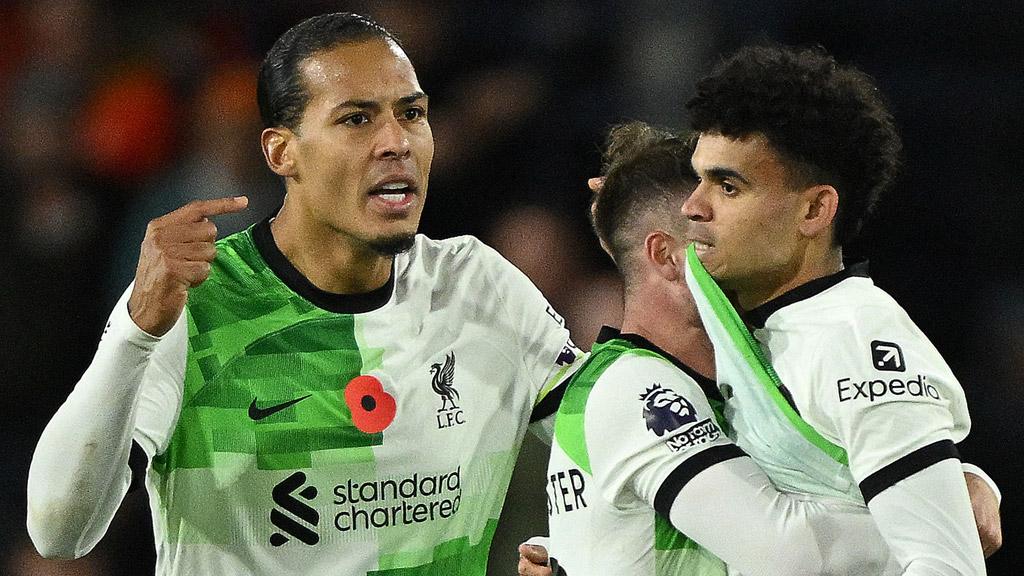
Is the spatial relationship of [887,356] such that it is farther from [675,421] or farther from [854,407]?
[675,421]

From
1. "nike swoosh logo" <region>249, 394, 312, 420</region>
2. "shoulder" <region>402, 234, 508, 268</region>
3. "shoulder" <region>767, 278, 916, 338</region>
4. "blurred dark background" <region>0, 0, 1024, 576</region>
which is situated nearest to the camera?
"shoulder" <region>767, 278, 916, 338</region>

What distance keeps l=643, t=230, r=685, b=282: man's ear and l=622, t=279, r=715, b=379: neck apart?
0.04 metres

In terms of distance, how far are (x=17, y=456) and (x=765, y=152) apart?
9.99ft

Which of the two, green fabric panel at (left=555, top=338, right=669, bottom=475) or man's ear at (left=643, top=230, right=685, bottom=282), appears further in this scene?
man's ear at (left=643, top=230, right=685, bottom=282)

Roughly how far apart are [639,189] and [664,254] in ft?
0.57

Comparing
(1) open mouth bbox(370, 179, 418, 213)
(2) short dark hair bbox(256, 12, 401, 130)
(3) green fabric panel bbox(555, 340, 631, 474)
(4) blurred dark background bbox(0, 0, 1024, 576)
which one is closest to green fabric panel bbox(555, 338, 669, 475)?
(3) green fabric panel bbox(555, 340, 631, 474)

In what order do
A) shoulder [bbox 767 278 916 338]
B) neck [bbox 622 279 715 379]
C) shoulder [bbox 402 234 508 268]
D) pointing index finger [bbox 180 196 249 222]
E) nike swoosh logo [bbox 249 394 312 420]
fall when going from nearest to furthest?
shoulder [bbox 767 278 916 338] → pointing index finger [bbox 180 196 249 222] → neck [bbox 622 279 715 379] → nike swoosh logo [bbox 249 394 312 420] → shoulder [bbox 402 234 508 268]

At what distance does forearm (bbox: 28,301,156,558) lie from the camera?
2729 mm

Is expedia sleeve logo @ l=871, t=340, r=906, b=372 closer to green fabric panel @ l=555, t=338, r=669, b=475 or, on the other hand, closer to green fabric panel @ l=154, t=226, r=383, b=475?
green fabric panel @ l=555, t=338, r=669, b=475

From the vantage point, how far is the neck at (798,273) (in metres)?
2.71

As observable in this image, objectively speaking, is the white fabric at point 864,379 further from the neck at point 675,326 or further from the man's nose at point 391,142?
the man's nose at point 391,142

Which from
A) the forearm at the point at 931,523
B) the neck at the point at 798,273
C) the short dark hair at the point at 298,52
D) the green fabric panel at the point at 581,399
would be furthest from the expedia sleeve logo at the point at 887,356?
the short dark hair at the point at 298,52

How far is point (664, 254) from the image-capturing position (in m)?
3.12

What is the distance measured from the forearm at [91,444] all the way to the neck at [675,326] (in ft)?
3.29
